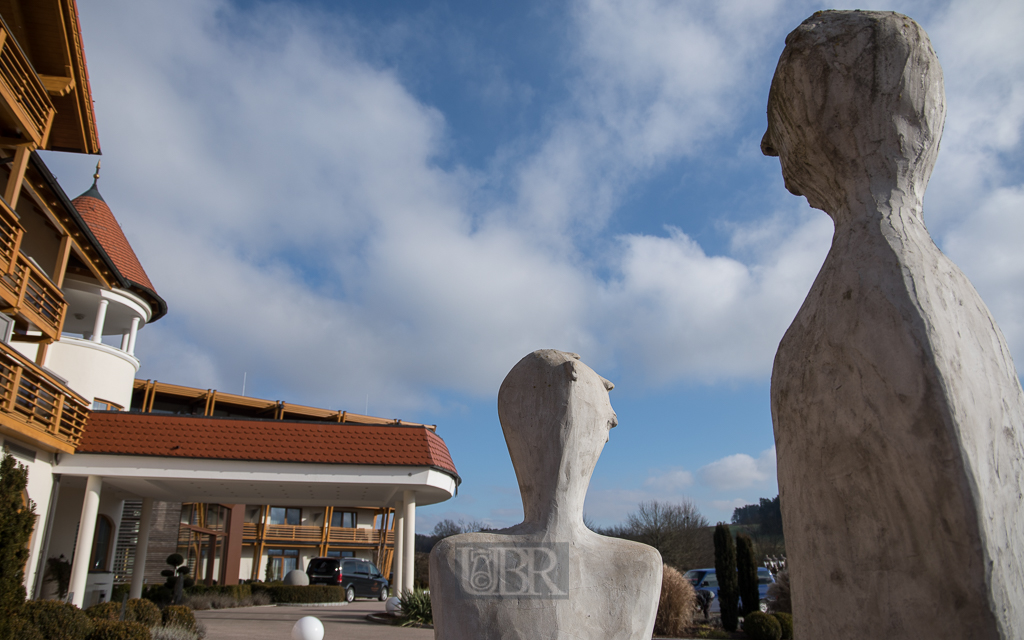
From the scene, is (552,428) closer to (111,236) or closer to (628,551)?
(628,551)

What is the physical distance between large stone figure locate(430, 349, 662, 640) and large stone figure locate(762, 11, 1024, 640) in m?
0.93

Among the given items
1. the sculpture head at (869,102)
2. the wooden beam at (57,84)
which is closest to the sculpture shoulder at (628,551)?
the sculpture head at (869,102)

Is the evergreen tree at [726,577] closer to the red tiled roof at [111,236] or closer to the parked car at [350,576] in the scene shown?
the parked car at [350,576]

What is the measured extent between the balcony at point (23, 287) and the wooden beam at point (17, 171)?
55 centimetres

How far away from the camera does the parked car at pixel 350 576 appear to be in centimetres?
2822

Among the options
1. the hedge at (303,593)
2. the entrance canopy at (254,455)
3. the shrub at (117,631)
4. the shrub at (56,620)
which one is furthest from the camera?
the hedge at (303,593)

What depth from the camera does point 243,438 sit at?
51.0ft

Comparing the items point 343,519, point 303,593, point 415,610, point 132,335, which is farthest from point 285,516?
point 415,610

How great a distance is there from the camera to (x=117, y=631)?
361 inches

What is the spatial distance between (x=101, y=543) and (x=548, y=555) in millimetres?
21022

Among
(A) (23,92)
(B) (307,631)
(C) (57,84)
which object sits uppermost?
(C) (57,84)

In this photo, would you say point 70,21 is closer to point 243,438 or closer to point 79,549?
point 243,438

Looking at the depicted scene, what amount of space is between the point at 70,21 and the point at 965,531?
17.3 metres

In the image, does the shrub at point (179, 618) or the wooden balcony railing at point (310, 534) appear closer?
the shrub at point (179, 618)
